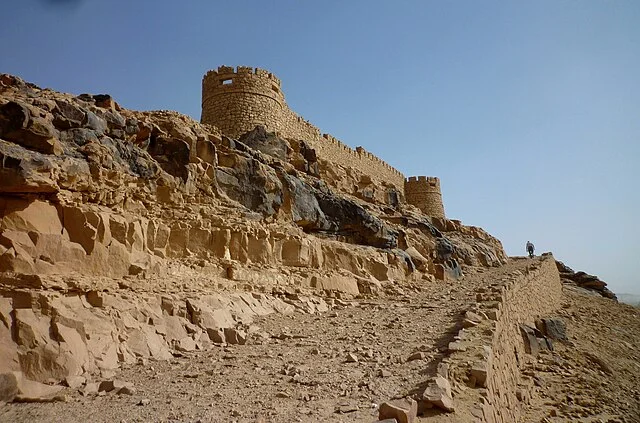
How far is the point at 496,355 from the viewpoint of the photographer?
6520 mm

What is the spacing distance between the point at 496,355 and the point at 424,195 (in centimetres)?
2541

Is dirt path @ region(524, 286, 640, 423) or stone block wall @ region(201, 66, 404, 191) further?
stone block wall @ region(201, 66, 404, 191)

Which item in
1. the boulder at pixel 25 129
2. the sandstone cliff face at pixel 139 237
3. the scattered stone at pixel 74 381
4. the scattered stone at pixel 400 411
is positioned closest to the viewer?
the scattered stone at pixel 400 411

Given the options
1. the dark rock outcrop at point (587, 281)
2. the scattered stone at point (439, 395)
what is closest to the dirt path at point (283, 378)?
the scattered stone at point (439, 395)

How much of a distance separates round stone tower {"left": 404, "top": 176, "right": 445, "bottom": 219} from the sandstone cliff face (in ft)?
59.4

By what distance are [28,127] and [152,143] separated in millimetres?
2772

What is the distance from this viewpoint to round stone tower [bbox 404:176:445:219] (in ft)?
102

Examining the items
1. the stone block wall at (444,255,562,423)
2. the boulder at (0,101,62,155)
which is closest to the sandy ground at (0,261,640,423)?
the stone block wall at (444,255,562,423)

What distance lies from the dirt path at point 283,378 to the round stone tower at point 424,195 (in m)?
22.9

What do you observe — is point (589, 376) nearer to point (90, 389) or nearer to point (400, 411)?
point (400, 411)

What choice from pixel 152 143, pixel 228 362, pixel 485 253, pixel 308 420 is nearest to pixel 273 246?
pixel 152 143

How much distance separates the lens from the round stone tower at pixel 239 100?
17.8 m

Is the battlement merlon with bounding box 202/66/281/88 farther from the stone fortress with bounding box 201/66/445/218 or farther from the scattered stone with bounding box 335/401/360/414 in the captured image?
the scattered stone with bounding box 335/401/360/414

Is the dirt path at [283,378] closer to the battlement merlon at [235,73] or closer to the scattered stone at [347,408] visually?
the scattered stone at [347,408]
